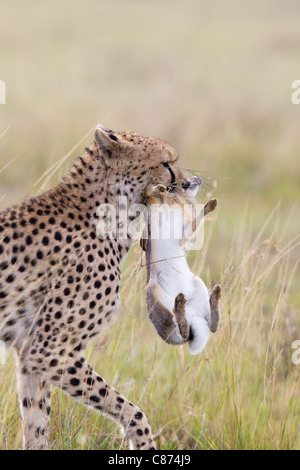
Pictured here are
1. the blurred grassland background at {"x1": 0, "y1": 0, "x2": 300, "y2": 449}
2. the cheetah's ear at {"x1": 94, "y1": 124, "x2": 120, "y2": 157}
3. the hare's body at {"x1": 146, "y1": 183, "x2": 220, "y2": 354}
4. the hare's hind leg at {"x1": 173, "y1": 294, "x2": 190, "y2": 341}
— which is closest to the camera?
the hare's hind leg at {"x1": 173, "y1": 294, "x2": 190, "y2": 341}

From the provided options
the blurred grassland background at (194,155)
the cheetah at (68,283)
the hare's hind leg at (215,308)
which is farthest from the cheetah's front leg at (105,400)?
the hare's hind leg at (215,308)

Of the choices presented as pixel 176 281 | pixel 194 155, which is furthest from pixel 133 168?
pixel 194 155

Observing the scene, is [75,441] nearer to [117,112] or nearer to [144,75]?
[117,112]

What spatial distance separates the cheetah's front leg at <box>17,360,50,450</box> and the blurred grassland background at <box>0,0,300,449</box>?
0.07m

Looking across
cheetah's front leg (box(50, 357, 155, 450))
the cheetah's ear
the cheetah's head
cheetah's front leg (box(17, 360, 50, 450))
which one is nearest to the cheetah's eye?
the cheetah's head

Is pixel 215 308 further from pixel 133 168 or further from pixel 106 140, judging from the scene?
pixel 106 140

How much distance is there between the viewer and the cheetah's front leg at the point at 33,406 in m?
4.07

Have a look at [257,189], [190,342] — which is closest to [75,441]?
[190,342]

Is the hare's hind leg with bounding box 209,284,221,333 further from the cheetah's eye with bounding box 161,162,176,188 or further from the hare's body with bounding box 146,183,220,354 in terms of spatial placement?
the cheetah's eye with bounding box 161,162,176,188

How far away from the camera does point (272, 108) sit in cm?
1345

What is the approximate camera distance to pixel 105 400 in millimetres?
4012

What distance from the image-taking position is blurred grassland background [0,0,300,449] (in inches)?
178

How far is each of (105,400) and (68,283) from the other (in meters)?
0.53
